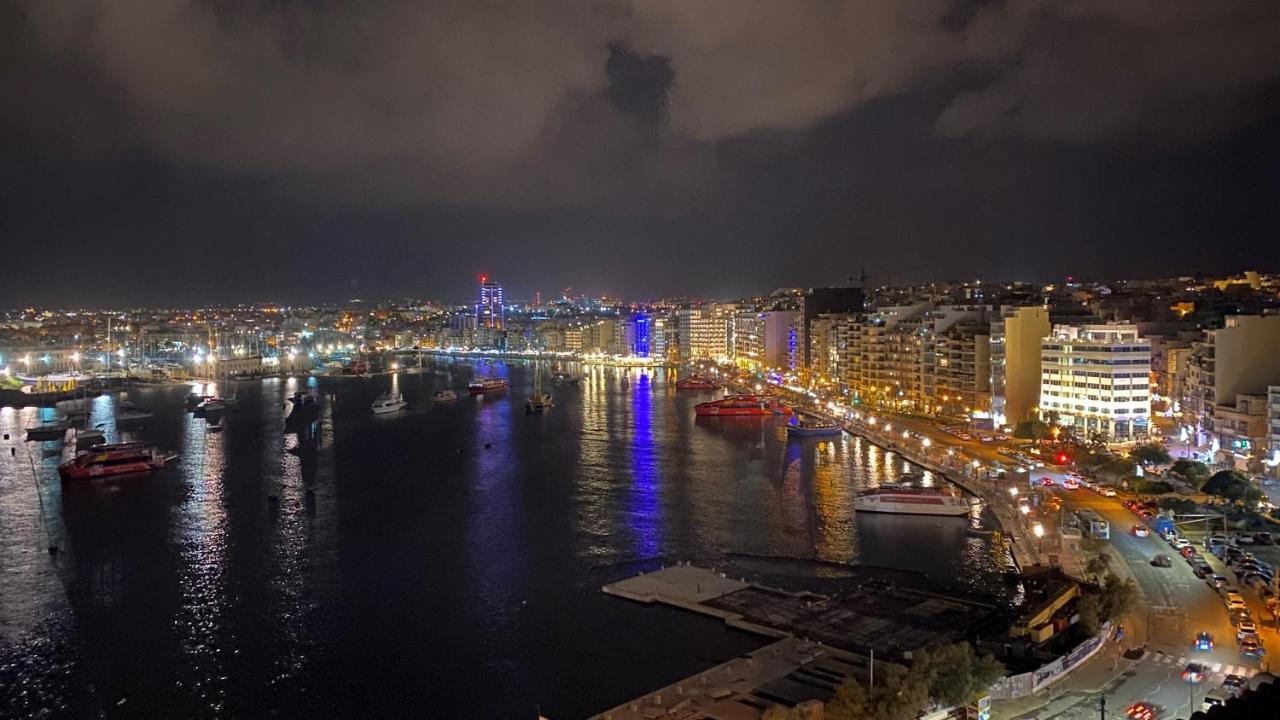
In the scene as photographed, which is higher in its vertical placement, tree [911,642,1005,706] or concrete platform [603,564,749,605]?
tree [911,642,1005,706]

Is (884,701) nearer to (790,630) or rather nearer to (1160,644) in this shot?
(790,630)

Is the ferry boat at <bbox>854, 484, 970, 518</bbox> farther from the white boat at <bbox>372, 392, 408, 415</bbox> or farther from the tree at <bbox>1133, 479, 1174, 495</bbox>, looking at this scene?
the white boat at <bbox>372, 392, 408, 415</bbox>

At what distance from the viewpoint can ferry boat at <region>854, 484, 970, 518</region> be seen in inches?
489

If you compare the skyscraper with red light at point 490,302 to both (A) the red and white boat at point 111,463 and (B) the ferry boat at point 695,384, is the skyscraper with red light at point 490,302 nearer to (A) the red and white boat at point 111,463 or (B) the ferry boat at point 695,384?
(B) the ferry boat at point 695,384

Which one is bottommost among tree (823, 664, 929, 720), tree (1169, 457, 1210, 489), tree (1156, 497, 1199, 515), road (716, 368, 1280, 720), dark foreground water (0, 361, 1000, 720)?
dark foreground water (0, 361, 1000, 720)

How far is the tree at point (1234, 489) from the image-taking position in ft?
35.8

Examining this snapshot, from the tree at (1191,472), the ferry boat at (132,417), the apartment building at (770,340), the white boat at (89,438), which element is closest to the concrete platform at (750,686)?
the tree at (1191,472)

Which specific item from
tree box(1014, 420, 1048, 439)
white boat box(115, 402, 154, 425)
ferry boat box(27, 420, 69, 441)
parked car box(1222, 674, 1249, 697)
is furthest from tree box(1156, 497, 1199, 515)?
white boat box(115, 402, 154, 425)

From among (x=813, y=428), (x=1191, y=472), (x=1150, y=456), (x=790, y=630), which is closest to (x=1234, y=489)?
(x=1191, y=472)

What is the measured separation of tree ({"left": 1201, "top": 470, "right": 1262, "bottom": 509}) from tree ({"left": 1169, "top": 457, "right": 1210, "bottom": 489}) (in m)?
0.91

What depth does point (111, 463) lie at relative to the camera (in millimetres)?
16859

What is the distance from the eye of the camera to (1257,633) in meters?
6.96

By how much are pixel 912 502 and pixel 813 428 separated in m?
8.29

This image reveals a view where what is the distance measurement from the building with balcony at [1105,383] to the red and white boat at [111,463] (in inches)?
666
